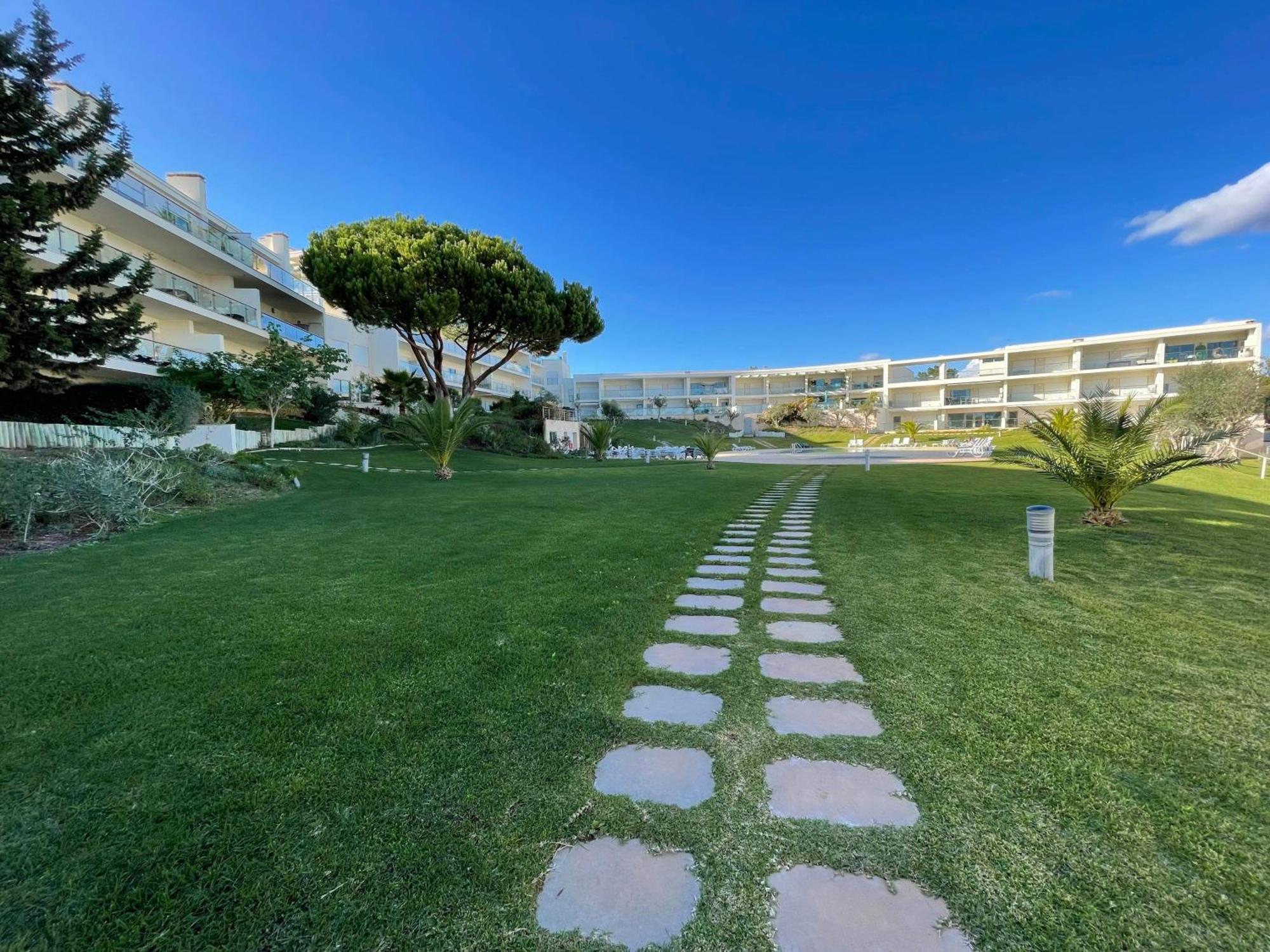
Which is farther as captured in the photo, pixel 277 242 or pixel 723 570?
pixel 277 242

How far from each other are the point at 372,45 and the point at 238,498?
34.9 ft

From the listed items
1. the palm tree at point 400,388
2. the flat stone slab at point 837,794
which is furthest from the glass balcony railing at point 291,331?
the flat stone slab at point 837,794

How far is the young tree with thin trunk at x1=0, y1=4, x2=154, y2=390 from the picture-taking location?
727cm

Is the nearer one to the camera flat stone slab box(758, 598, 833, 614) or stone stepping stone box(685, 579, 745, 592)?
flat stone slab box(758, 598, 833, 614)

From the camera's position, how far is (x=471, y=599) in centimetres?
358

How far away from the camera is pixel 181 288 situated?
18.3 metres

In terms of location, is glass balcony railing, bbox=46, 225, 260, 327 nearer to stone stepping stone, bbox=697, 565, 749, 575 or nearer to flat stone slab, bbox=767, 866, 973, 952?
stone stepping stone, bbox=697, 565, 749, 575

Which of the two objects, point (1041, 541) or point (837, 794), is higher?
point (1041, 541)

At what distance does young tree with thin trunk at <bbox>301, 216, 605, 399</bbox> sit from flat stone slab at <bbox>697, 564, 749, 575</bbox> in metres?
15.1

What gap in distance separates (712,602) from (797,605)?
59cm

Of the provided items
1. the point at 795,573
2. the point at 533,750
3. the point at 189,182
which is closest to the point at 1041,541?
the point at 795,573

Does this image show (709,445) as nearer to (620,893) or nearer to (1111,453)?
(1111,453)

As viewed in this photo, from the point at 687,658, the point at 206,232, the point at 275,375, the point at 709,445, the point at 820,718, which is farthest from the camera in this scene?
the point at 206,232

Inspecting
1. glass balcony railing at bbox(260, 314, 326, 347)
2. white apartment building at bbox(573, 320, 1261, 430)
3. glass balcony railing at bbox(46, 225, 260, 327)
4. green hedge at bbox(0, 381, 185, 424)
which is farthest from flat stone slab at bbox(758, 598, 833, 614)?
white apartment building at bbox(573, 320, 1261, 430)
